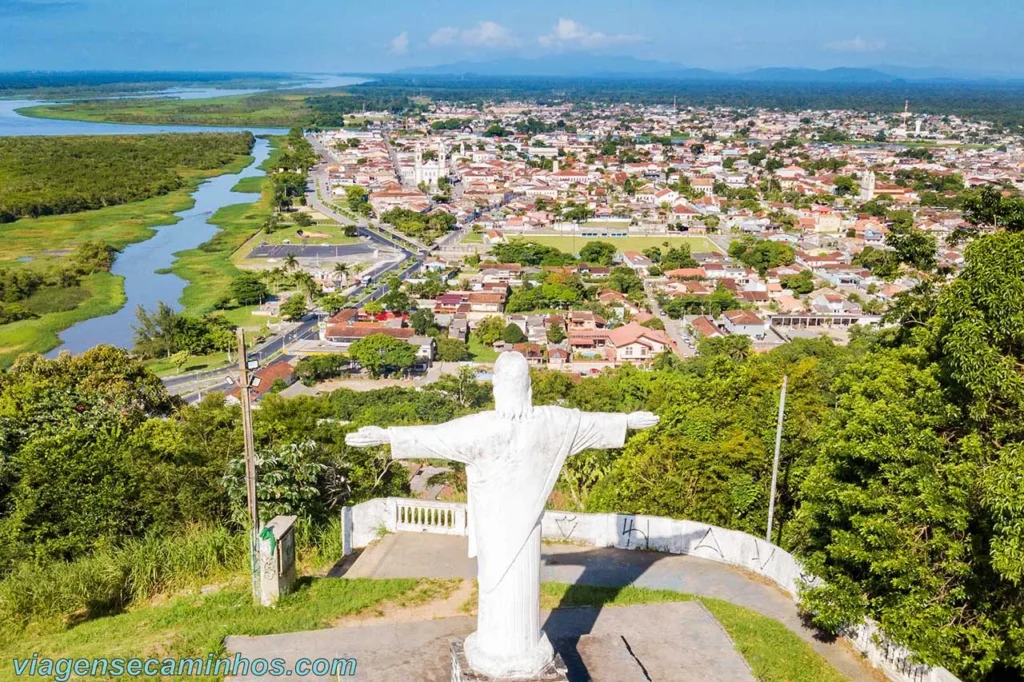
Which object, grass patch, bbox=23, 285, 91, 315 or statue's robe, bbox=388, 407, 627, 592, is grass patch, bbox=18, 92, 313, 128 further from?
statue's robe, bbox=388, 407, 627, 592

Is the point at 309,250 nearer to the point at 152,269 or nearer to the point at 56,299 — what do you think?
the point at 152,269

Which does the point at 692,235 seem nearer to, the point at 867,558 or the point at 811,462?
the point at 811,462

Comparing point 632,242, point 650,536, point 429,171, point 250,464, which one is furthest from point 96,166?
point 650,536

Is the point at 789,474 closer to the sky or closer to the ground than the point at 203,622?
closer to the ground

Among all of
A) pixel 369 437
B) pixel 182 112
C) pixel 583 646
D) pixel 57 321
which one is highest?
pixel 182 112

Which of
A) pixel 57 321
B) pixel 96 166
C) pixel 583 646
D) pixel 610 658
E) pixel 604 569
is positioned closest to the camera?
pixel 610 658

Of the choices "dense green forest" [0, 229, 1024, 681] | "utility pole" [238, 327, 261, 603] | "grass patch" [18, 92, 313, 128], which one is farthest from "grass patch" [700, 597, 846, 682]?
"grass patch" [18, 92, 313, 128]

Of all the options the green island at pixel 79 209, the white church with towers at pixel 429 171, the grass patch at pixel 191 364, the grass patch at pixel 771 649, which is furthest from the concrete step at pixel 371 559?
the white church with towers at pixel 429 171
